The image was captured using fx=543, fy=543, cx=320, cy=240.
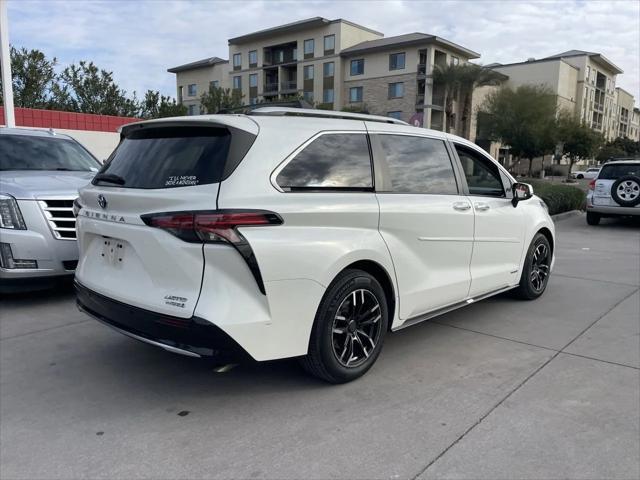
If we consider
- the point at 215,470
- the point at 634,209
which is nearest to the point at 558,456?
the point at 215,470

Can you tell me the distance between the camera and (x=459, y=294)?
463 centimetres

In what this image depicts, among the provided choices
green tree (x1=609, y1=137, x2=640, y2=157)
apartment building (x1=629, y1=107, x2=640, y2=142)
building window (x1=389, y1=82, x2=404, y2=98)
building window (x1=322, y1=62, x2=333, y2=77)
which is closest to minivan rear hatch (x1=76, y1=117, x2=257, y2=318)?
building window (x1=389, y1=82, x2=404, y2=98)

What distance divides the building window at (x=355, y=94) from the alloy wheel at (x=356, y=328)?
181 feet

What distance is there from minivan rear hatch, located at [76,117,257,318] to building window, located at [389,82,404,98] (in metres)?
52.9

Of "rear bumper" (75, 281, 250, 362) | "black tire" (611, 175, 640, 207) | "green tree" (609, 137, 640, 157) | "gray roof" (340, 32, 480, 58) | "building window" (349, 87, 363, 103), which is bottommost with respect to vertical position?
"rear bumper" (75, 281, 250, 362)

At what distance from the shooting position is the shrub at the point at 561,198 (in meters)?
14.9

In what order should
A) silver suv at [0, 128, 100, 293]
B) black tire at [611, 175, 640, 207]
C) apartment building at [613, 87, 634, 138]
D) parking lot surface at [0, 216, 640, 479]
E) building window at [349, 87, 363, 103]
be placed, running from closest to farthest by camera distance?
parking lot surface at [0, 216, 640, 479] → silver suv at [0, 128, 100, 293] → black tire at [611, 175, 640, 207] → building window at [349, 87, 363, 103] → apartment building at [613, 87, 634, 138]

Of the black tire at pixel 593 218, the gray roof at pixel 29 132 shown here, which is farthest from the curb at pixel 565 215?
the gray roof at pixel 29 132

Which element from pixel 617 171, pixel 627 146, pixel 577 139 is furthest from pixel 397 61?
pixel 617 171

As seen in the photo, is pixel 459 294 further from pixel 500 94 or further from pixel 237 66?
pixel 237 66

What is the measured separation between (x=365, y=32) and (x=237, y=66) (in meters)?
16.8

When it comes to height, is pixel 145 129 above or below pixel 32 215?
above

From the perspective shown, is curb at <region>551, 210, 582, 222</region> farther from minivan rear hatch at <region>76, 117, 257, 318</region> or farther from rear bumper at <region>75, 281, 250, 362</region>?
rear bumper at <region>75, 281, 250, 362</region>

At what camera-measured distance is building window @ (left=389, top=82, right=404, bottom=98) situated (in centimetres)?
5388
